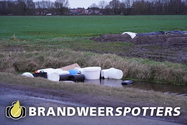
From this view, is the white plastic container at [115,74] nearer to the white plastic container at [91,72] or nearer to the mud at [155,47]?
the white plastic container at [91,72]

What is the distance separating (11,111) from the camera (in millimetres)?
6883

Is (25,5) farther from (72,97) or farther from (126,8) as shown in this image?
(72,97)

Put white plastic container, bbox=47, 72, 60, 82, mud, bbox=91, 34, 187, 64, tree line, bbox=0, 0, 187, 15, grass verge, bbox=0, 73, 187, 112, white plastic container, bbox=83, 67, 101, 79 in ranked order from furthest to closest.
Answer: tree line, bbox=0, 0, 187, 15, mud, bbox=91, 34, 187, 64, white plastic container, bbox=83, 67, 101, 79, white plastic container, bbox=47, 72, 60, 82, grass verge, bbox=0, 73, 187, 112

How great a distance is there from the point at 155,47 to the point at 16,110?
53.7 feet

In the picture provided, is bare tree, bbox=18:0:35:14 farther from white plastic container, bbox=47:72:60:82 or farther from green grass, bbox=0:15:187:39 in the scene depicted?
white plastic container, bbox=47:72:60:82

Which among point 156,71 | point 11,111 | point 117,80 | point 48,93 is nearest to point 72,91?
point 48,93

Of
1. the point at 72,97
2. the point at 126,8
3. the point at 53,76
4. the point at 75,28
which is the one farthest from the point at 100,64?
the point at 126,8

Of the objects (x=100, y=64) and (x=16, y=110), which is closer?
(x=16, y=110)

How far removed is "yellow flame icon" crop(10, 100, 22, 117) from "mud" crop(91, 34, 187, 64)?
10798mm

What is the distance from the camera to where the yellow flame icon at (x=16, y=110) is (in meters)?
6.82

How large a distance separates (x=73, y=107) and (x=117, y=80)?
631cm

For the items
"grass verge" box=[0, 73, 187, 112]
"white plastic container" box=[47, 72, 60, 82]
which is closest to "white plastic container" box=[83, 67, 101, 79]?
"white plastic container" box=[47, 72, 60, 82]

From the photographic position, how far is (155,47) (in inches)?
857

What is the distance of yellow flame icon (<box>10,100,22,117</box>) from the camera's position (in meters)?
6.82
